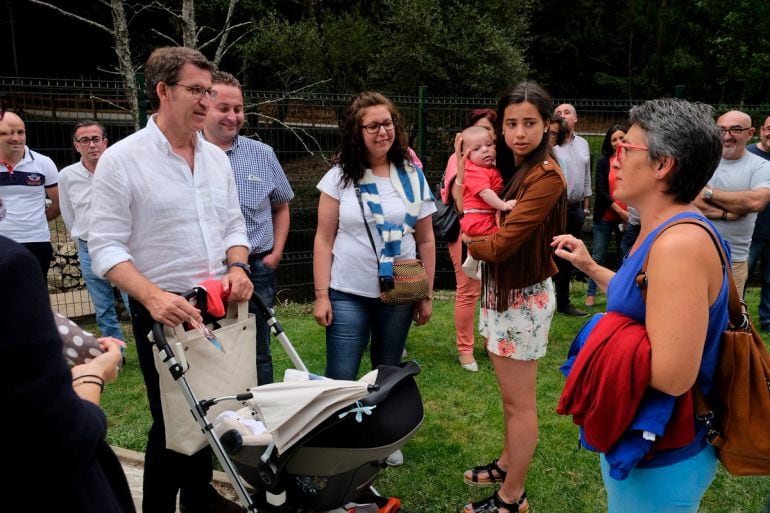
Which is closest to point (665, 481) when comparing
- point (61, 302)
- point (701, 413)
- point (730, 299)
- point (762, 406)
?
point (701, 413)

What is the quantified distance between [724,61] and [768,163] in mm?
27269

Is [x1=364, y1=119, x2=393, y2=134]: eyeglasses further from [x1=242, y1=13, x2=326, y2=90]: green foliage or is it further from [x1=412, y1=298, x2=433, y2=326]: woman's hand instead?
[x1=242, y1=13, x2=326, y2=90]: green foliage

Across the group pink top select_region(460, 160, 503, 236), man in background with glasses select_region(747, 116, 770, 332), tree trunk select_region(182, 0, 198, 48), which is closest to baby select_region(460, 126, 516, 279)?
pink top select_region(460, 160, 503, 236)

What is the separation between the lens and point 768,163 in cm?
536

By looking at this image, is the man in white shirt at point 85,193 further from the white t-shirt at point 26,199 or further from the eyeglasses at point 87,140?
the white t-shirt at point 26,199

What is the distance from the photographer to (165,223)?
268 cm

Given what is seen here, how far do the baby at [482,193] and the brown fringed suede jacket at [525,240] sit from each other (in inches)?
2.6

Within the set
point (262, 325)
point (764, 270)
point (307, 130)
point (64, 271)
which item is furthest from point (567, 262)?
point (64, 271)

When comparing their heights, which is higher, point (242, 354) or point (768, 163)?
point (768, 163)

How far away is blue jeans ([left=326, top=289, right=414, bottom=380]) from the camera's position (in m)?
3.38

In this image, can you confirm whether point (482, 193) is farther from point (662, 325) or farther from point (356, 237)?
point (662, 325)

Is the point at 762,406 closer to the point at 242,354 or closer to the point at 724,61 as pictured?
the point at 242,354

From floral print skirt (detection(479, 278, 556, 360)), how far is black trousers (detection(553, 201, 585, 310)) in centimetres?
409

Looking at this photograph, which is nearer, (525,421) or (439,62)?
(525,421)
